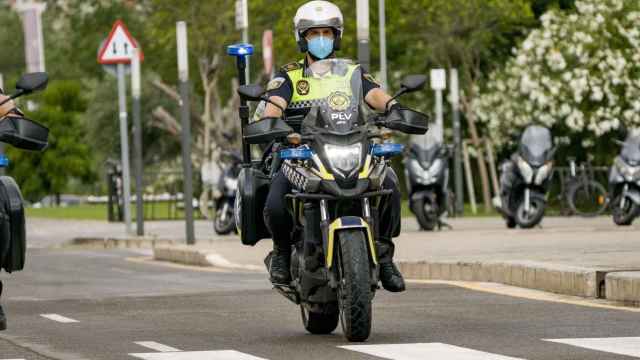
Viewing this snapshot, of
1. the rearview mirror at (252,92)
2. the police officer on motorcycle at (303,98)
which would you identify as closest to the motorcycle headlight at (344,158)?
the police officer on motorcycle at (303,98)

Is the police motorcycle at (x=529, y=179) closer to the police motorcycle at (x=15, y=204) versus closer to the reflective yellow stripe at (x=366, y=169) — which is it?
the reflective yellow stripe at (x=366, y=169)

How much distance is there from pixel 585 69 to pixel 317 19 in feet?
96.4

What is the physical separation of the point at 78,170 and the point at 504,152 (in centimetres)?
3720

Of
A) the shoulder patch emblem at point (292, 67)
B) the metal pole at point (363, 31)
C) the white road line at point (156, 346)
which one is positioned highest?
the metal pole at point (363, 31)

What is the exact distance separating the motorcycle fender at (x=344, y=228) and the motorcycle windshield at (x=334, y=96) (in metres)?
0.62

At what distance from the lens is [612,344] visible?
35.2 feet

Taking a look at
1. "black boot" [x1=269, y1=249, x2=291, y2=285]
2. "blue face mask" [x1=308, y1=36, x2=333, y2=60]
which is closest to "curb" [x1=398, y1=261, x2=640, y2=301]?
"black boot" [x1=269, y1=249, x2=291, y2=285]

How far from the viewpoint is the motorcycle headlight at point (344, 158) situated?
11336 millimetres

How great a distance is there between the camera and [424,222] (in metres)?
28.3

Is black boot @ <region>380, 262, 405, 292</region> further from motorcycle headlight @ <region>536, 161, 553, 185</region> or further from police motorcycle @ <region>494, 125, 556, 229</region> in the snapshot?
motorcycle headlight @ <region>536, 161, 553, 185</region>

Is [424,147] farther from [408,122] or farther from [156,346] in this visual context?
[156,346]

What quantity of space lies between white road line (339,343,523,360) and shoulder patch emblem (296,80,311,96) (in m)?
1.77

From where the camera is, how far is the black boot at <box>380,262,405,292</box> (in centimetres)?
1155

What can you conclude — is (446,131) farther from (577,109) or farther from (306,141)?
(306,141)
